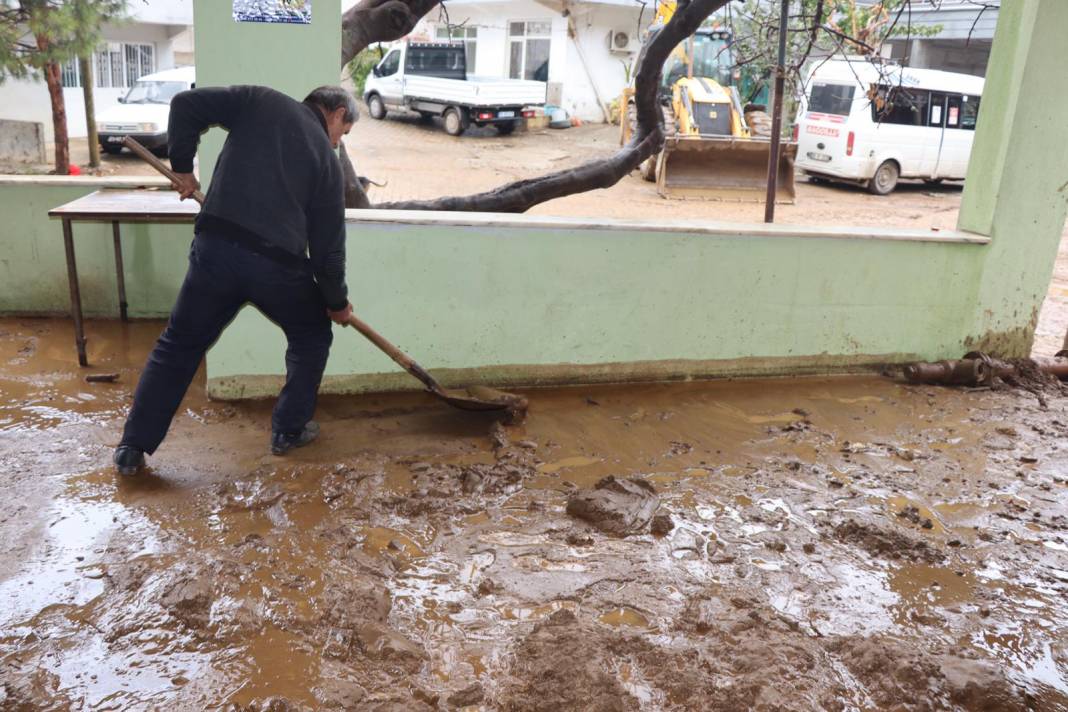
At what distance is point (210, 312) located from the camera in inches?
151

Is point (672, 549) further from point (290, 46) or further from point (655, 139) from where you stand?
point (655, 139)

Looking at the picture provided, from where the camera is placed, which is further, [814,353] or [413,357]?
[814,353]

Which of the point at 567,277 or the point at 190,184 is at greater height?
the point at 190,184

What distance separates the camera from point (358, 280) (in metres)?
4.74

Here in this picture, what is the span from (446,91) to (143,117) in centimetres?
720

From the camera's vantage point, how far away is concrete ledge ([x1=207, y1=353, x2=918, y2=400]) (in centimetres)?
485

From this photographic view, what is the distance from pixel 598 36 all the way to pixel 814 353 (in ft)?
64.5

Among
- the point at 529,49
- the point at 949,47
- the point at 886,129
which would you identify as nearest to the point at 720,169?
the point at 886,129

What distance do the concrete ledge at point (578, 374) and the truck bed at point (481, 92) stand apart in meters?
16.0

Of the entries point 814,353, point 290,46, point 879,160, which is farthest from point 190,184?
point 879,160

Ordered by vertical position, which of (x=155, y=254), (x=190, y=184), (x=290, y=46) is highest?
(x=290, y=46)

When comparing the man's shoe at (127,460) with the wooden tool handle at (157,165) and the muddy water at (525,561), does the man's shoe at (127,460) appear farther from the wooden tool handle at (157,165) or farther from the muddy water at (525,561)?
the wooden tool handle at (157,165)

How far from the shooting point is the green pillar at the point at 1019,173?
211 inches

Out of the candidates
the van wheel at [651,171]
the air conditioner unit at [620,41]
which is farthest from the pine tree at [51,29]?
the air conditioner unit at [620,41]
